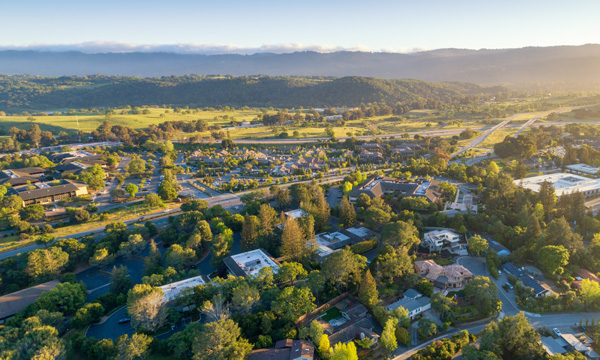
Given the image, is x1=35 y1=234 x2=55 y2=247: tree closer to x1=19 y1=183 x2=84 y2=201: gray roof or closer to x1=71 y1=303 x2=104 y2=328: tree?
x1=71 y1=303 x2=104 y2=328: tree

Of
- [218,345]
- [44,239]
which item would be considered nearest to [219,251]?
[218,345]

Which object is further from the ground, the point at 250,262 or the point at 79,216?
the point at 250,262

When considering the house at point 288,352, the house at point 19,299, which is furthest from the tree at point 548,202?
the house at point 19,299

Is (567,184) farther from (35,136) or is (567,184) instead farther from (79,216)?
(35,136)

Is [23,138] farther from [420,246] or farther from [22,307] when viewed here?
[420,246]

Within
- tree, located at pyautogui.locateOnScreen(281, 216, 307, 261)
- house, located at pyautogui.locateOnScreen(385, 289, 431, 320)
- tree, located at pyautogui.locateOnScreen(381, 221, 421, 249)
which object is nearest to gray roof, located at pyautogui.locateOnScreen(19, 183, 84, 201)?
tree, located at pyautogui.locateOnScreen(281, 216, 307, 261)
